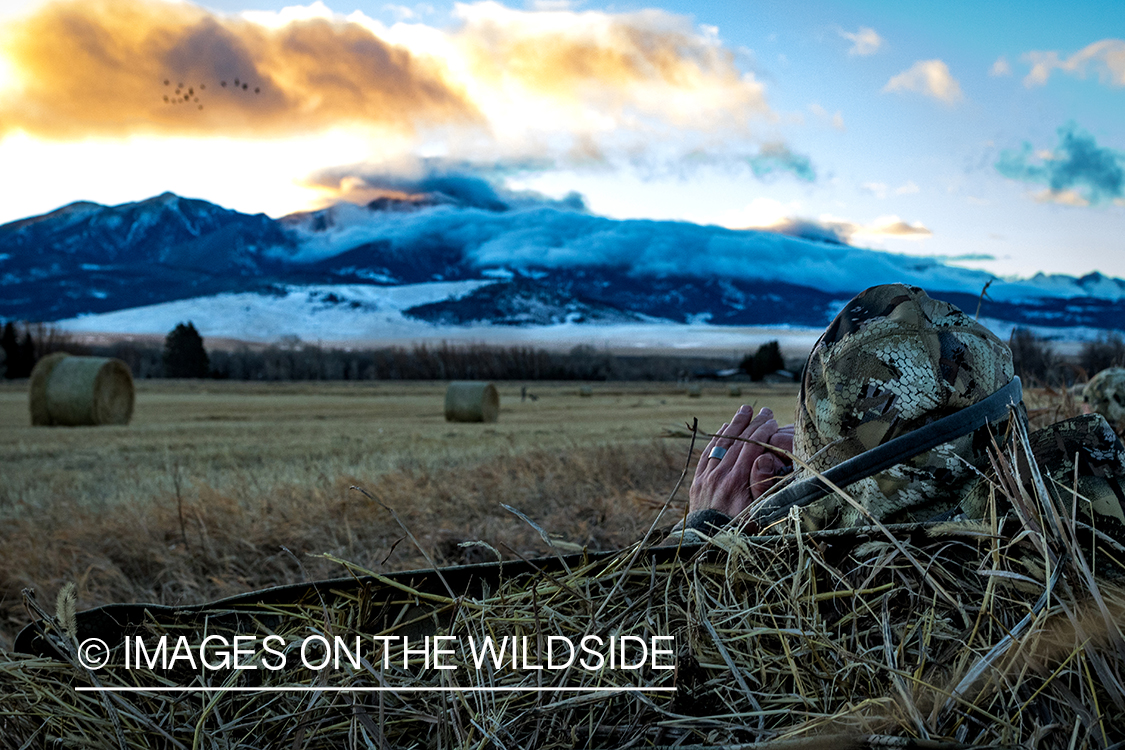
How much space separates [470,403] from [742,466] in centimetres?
2025

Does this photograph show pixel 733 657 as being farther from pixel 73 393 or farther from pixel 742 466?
pixel 73 393

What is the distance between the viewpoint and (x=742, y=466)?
7.14 ft

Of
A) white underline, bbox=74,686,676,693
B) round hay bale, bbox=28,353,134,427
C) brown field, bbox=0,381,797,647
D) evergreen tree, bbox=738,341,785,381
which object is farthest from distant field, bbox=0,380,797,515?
evergreen tree, bbox=738,341,785,381

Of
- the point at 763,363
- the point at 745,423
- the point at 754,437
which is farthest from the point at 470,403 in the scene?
the point at 763,363

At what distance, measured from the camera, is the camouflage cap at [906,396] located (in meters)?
1.46

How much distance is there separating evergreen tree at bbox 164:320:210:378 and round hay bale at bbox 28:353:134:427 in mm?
39618

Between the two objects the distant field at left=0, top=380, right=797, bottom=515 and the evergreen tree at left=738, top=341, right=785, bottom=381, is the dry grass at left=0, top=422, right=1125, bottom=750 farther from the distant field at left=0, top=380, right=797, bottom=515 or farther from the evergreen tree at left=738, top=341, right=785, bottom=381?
the evergreen tree at left=738, top=341, right=785, bottom=381

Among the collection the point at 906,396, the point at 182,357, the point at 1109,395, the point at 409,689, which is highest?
the point at 182,357

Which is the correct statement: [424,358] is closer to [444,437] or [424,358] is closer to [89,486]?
[444,437]

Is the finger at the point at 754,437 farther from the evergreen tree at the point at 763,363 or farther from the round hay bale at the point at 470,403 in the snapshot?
the evergreen tree at the point at 763,363

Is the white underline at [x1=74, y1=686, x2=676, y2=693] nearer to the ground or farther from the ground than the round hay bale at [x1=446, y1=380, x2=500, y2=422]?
farther from the ground

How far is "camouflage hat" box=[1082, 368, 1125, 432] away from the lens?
5.50 meters

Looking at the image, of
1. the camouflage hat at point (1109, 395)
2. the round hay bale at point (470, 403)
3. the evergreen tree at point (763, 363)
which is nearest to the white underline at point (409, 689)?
the camouflage hat at point (1109, 395)

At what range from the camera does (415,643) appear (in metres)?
1.53
